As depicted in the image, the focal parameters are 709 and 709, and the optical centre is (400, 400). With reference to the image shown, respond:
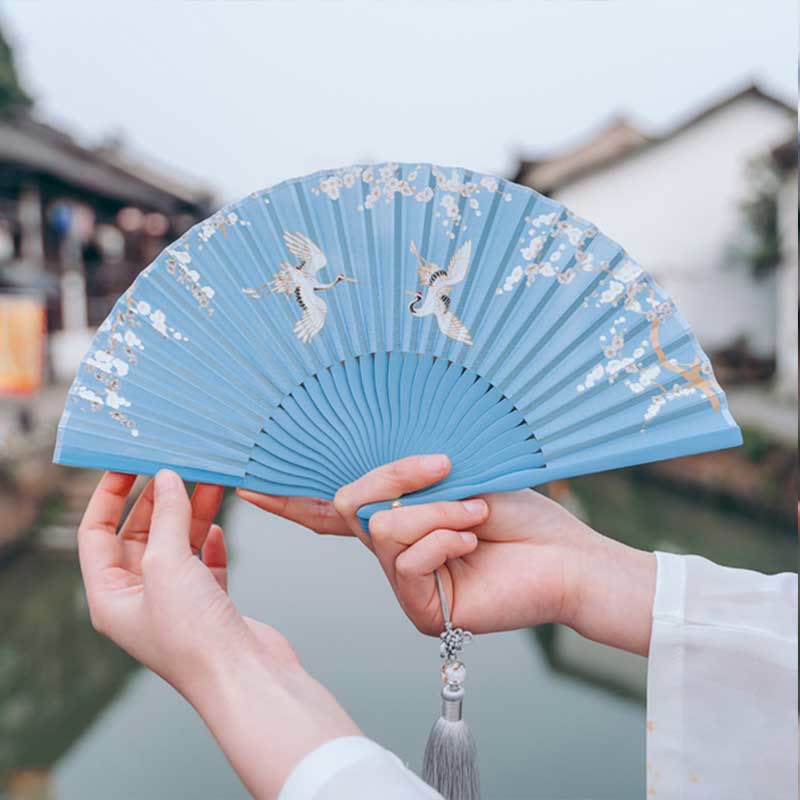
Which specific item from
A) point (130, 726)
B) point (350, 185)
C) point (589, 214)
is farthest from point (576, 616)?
point (589, 214)

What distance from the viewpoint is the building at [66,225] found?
7488mm

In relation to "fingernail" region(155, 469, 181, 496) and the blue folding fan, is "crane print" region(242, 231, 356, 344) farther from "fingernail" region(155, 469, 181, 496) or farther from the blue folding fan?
"fingernail" region(155, 469, 181, 496)

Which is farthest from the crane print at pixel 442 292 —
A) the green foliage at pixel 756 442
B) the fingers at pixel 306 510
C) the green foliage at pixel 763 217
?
the green foliage at pixel 763 217

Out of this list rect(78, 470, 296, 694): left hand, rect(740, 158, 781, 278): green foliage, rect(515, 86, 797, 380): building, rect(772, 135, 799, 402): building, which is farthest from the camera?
rect(515, 86, 797, 380): building

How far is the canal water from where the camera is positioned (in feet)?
17.3

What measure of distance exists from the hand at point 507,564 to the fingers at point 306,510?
0.33 feet

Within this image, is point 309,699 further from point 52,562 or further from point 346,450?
point 52,562

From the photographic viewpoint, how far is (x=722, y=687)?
907mm

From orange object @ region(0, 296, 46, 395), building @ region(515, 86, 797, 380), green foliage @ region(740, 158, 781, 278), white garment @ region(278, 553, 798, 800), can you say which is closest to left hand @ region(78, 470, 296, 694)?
white garment @ region(278, 553, 798, 800)

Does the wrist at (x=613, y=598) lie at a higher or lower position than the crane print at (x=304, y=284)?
lower

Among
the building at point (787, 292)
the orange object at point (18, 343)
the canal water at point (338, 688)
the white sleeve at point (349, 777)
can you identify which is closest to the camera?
the white sleeve at point (349, 777)

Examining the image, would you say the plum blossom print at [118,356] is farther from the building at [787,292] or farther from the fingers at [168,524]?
the building at [787,292]

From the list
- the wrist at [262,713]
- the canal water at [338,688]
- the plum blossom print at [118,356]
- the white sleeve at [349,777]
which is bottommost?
the canal water at [338,688]

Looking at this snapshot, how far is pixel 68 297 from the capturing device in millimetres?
8844
